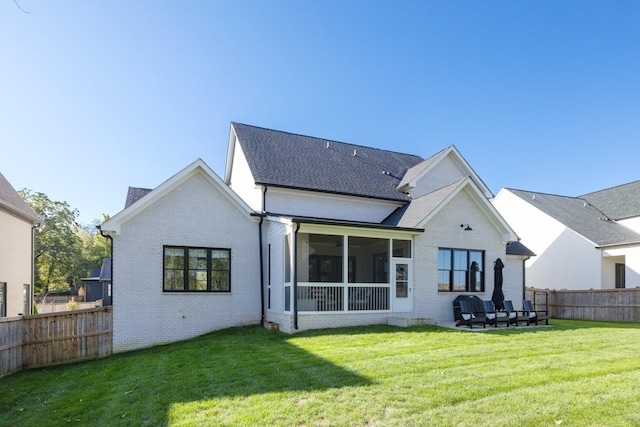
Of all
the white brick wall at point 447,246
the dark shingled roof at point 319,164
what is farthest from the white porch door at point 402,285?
the dark shingled roof at point 319,164

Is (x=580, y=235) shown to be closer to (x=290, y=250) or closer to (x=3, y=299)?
(x=290, y=250)

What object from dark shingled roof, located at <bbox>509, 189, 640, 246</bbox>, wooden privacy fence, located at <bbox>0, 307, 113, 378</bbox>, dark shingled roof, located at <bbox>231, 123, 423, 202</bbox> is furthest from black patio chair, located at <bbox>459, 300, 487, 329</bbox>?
dark shingled roof, located at <bbox>509, 189, 640, 246</bbox>

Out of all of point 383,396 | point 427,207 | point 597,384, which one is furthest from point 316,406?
point 427,207

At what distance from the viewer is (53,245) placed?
4966 cm

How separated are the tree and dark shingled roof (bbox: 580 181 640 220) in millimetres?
55650

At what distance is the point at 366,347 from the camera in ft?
32.2

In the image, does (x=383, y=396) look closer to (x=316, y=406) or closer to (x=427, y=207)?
(x=316, y=406)

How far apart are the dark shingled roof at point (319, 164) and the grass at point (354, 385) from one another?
7598 millimetres

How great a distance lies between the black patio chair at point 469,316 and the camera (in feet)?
45.1

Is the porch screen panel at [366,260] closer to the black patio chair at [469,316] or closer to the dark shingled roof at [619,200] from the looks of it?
the black patio chair at [469,316]

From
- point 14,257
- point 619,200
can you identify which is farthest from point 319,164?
point 619,200

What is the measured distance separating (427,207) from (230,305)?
8.30m

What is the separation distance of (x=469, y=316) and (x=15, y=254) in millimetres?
18457

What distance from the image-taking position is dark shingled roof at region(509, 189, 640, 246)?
23784 millimetres
